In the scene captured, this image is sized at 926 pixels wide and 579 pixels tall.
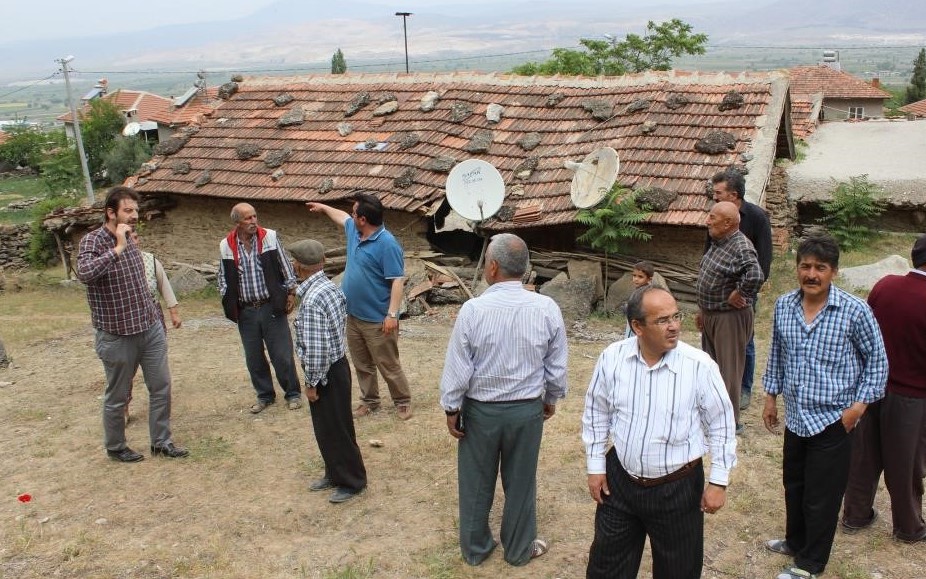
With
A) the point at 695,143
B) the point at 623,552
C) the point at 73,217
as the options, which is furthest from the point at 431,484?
the point at 73,217

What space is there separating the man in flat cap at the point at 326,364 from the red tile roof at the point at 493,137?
20.2 feet

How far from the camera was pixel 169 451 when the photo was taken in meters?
6.18

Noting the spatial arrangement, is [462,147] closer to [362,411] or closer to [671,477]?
[362,411]

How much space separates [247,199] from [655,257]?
264 inches

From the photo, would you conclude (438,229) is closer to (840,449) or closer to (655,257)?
(655,257)

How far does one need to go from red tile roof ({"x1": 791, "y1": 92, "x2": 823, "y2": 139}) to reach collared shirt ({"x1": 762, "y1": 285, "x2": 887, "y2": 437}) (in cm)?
1497

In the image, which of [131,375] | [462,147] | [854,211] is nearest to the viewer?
[131,375]

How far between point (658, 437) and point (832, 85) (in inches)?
2022

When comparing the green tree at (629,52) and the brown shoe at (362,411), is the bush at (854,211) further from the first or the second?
the green tree at (629,52)

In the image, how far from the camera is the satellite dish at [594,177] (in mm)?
10500

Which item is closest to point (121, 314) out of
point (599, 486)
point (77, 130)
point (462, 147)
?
point (599, 486)

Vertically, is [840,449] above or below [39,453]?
above

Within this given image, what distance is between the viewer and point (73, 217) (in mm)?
15648

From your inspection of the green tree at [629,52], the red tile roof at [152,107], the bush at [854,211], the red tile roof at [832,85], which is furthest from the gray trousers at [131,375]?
the red tile roof at [152,107]
